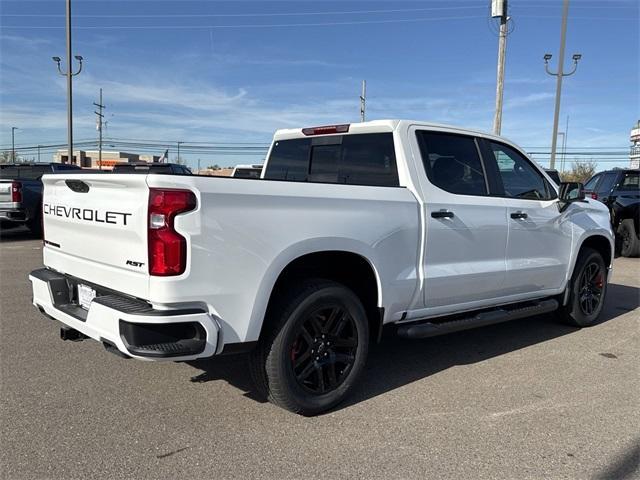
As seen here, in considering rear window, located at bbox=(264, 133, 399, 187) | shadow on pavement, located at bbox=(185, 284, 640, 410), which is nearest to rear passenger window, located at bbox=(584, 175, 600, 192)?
shadow on pavement, located at bbox=(185, 284, 640, 410)

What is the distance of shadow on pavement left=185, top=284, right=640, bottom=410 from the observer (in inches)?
166

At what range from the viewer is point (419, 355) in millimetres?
4988

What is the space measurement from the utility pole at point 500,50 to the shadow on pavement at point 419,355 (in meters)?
11.2

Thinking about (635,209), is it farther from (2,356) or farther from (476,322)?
(2,356)

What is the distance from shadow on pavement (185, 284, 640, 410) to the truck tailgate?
1.28 m

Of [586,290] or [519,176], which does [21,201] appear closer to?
[519,176]

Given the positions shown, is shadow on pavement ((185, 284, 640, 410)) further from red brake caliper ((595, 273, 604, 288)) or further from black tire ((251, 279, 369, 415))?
red brake caliper ((595, 273, 604, 288))

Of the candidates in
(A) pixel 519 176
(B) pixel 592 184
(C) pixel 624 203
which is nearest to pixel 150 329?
(A) pixel 519 176

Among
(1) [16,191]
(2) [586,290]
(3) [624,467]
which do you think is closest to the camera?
(3) [624,467]

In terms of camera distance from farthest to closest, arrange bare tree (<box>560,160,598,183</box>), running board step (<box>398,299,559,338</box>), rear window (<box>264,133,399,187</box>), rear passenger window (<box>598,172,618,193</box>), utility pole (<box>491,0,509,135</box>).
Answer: bare tree (<box>560,160,598,183</box>) < utility pole (<box>491,0,509,135</box>) < rear passenger window (<box>598,172,618,193</box>) < rear window (<box>264,133,399,187</box>) < running board step (<box>398,299,559,338</box>)

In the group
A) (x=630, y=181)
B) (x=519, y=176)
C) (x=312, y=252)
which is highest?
(x=630, y=181)

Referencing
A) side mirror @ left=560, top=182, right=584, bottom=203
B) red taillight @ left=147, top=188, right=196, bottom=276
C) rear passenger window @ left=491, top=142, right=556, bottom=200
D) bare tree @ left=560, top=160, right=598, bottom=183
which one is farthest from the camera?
bare tree @ left=560, top=160, right=598, bottom=183

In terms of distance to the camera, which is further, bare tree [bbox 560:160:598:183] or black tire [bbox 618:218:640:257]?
bare tree [bbox 560:160:598:183]

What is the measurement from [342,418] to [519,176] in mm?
2970
